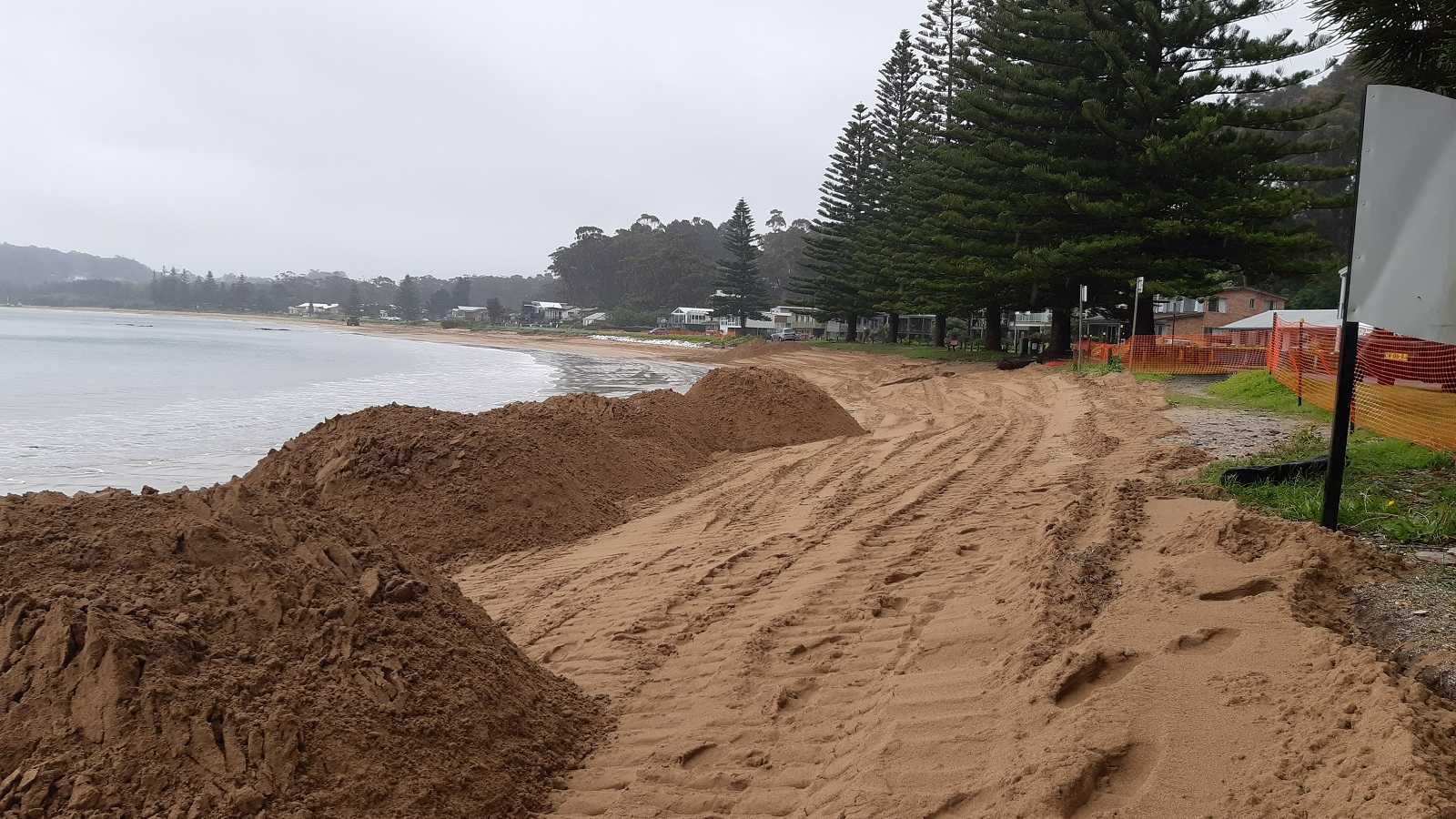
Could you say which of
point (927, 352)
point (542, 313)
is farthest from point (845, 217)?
point (542, 313)

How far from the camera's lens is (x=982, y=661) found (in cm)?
336

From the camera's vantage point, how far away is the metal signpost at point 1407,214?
11.7 feet

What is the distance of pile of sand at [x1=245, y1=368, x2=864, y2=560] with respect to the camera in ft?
21.0

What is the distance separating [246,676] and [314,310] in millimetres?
155120

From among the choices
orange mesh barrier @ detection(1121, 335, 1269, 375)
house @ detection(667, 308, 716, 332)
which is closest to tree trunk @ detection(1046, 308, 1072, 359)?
orange mesh barrier @ detection(1121, 335, 1269, 375)

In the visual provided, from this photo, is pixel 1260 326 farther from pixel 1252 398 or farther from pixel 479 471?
pixel 479 471

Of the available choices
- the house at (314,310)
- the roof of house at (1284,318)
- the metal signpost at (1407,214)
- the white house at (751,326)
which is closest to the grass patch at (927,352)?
the roof of house at (1284,318)

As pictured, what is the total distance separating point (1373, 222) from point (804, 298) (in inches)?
1981

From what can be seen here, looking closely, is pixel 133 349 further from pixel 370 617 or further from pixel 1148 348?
pixel 370 617

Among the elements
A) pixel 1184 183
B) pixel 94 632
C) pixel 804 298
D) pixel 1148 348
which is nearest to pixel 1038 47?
pixel 1184 183

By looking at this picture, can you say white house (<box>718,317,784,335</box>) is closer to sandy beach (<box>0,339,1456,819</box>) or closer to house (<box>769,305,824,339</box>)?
→ house (<box>769,305,824,339</box>)

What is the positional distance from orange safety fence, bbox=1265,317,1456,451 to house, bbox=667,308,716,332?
7451cm

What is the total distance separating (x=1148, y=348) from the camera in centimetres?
1750

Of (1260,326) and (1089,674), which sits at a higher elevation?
(1260,326)
